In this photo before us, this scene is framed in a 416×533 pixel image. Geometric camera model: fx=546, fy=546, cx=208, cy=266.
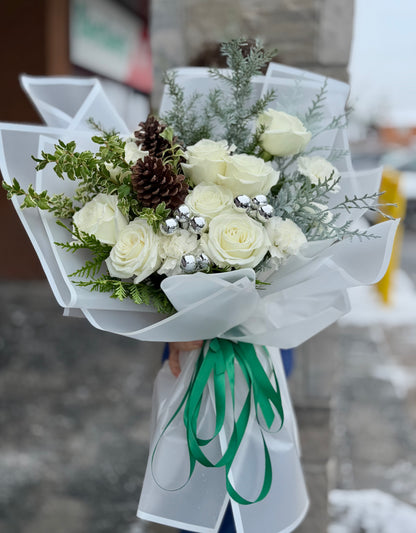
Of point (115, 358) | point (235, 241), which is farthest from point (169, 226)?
point (115, 358)

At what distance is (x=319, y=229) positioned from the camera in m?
1.33

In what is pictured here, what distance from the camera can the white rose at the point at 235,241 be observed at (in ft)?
3.89

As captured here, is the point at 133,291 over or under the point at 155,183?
under

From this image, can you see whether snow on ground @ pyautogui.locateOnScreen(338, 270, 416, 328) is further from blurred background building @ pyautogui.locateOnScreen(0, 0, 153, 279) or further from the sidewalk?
blurred background building @ pyautogui.locateOnScreen(0, 0, 153, 279)

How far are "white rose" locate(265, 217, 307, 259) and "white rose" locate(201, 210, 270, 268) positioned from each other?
0.08ft

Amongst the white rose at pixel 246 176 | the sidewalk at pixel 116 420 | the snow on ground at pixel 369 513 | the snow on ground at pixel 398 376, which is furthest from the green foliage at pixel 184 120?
the snow on ground at pixel 398 376

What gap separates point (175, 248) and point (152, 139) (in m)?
0.29

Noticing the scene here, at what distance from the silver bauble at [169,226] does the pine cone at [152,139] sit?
7.1 inches

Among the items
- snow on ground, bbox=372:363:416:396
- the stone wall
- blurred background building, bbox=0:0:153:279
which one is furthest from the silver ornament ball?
blurred background building, bbox=0:0:153:279

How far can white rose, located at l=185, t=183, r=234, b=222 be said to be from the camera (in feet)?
4.01

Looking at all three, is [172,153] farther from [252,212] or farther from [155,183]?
[252,212]

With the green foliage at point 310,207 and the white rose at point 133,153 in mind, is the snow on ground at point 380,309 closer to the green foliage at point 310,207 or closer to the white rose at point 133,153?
the green foliage at point 310,207

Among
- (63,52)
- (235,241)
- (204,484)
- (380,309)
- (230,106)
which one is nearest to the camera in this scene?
(235,241)

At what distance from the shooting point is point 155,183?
119 cm
